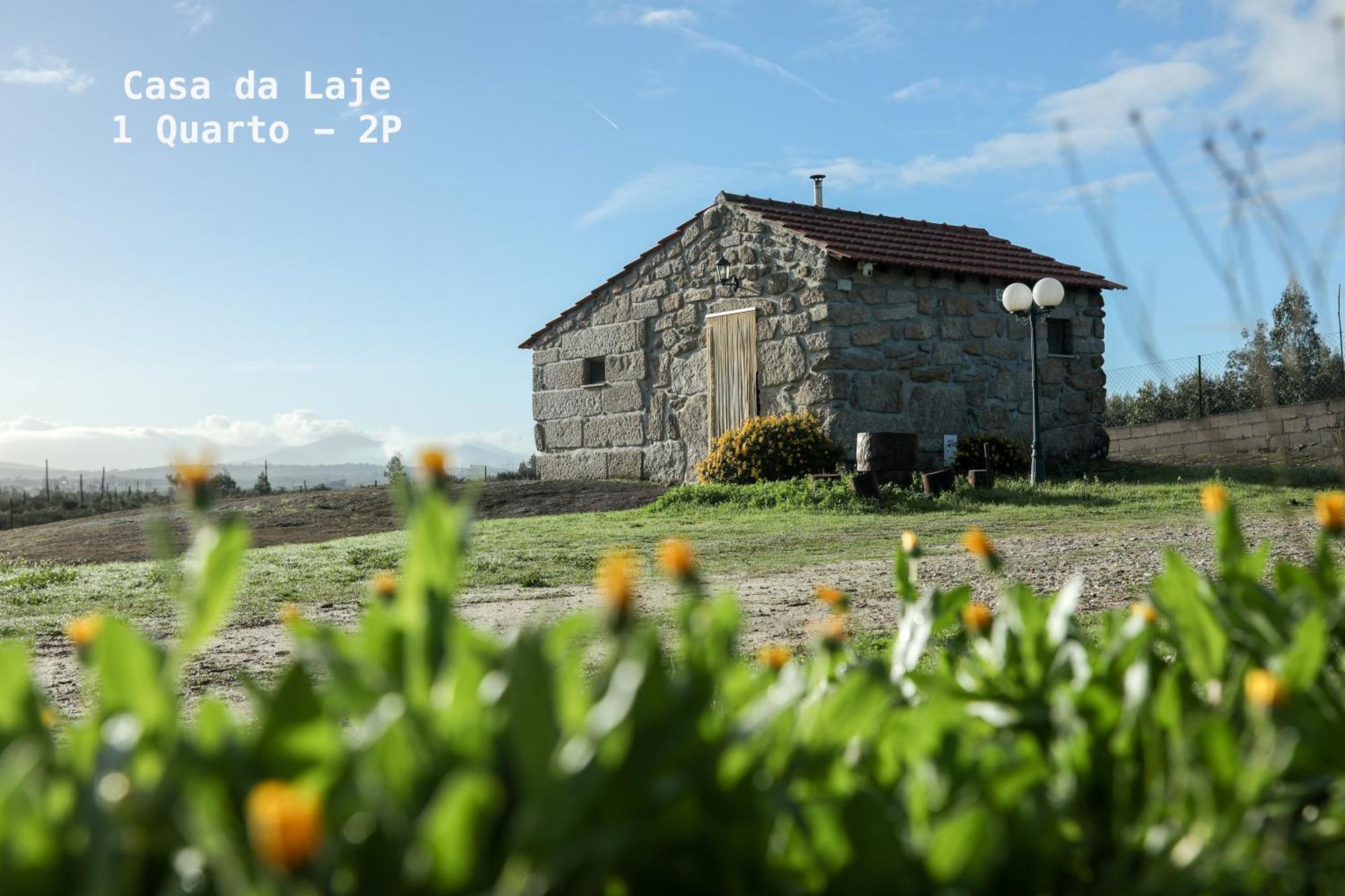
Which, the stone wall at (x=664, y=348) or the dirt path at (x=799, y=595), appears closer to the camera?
the dirt path at (x=799, y=595)

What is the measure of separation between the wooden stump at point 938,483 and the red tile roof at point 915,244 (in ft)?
10.9

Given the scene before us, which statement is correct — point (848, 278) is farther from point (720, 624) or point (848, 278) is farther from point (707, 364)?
point (720, 624)

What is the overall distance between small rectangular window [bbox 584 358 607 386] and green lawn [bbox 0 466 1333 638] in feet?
15.1

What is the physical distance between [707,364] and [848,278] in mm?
2421

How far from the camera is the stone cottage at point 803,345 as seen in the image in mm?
14445

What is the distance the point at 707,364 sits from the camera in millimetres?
15695

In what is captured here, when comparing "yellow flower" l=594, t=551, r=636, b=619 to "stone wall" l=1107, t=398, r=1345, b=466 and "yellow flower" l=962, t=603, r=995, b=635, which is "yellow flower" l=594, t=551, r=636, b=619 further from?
"stone wall" l=1107, t=398, r=1345, b=466

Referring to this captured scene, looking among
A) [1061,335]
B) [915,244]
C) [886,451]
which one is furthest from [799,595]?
[1061,335]

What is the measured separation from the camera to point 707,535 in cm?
955

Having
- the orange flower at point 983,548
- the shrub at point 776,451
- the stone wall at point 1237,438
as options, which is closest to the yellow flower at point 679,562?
the orange flower at point 983,548

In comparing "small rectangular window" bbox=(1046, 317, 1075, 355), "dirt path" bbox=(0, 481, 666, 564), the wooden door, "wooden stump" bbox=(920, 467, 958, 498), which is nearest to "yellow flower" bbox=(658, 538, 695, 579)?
"dirt path" bbox=(0, 481, 666, 564)

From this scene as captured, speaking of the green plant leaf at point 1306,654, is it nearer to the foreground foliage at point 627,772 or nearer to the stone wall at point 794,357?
the foreground foliage at point 627,772

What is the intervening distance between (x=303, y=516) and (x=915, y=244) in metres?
9.29

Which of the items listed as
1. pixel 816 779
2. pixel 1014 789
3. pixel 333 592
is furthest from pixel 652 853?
pixel 333 592
